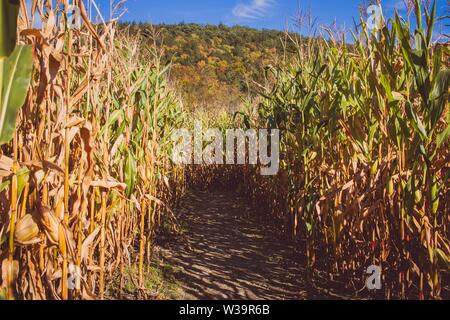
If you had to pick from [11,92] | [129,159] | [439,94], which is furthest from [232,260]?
[11,92]

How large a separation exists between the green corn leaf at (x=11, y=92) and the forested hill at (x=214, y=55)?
1930cm

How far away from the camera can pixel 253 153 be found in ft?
19.8

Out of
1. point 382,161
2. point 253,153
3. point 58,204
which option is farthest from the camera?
point 253,153

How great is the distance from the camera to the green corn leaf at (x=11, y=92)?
4.27 feet

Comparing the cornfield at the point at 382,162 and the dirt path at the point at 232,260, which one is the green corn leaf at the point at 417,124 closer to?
the cornfield at the point at 382,162

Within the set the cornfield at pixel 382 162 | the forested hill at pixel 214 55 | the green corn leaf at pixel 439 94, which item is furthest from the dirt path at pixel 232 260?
the forested hill at pixel 214 55

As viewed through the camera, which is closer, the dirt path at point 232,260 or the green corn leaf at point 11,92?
the green corn leaf at point 11,92

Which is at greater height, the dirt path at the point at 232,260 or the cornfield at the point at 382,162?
the cornfield at the point at 382,162

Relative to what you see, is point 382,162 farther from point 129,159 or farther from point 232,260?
point 232,260

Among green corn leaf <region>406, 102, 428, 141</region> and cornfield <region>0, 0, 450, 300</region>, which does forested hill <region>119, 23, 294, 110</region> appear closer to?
cornfield <region>0, 0, 450, 300</region>

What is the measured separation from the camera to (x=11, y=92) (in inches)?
51.8
